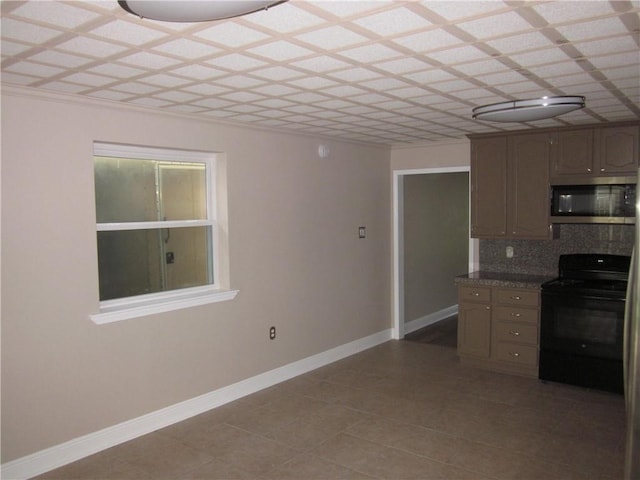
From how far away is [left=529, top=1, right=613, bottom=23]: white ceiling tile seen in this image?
1878 mm

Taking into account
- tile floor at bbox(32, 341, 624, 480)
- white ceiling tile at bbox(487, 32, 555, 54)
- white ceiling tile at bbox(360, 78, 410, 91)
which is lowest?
tile floor at bbox(32, 341, 624, 480)

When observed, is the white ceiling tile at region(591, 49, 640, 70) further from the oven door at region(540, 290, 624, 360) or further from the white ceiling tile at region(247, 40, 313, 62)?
the oven door at region(540, 290, 624, 360)

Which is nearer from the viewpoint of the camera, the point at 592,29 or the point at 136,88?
the point at 592,29

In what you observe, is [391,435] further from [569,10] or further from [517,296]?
[569,10]

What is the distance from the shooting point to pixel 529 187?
4.88 meters

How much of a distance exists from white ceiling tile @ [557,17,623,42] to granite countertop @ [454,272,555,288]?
113 inches

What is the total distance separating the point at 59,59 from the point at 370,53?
1440mm

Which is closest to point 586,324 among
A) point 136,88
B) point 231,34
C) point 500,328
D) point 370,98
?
point 500,328

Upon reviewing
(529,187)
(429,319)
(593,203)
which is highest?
(529,187)

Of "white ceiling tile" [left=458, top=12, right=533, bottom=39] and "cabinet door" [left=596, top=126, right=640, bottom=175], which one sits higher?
"white ceiling tile" [left=458, top=12, right=533, bottom=39]

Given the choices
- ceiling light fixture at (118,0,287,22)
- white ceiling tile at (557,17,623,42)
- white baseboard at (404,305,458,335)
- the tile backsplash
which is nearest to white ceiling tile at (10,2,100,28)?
ceiling light fixture at (118,0,287,22)

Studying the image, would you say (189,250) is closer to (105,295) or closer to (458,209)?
(105,295)

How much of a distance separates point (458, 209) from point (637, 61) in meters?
4.76

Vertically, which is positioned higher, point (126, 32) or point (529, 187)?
point (126, 32)
